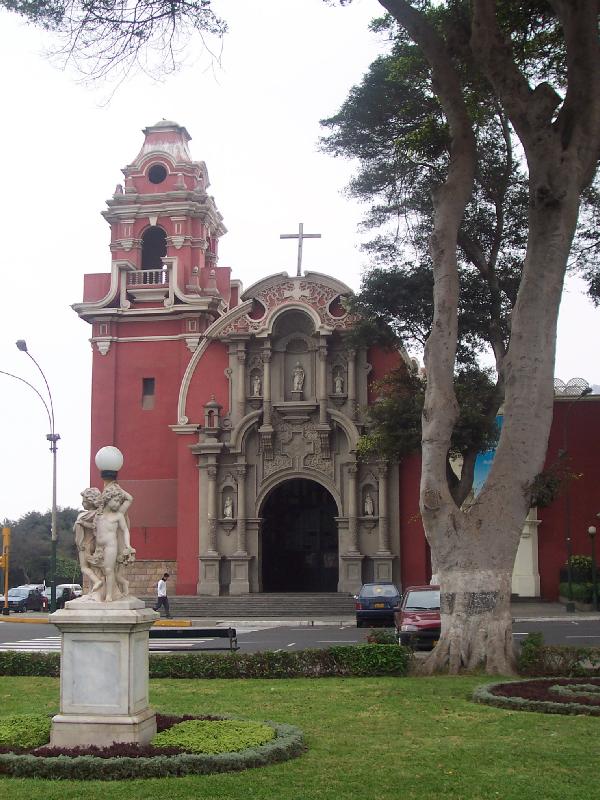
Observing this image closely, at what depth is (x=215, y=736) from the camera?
8797 millimetres

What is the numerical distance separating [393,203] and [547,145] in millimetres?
12000

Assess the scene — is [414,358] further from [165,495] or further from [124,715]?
[124,715]

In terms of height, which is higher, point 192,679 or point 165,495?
point 165,495

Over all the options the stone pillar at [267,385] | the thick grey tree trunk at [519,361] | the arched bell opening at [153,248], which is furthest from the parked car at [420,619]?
the arched bell opening at [153,248]

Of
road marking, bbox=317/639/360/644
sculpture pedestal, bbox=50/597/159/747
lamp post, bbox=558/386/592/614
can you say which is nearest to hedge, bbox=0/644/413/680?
sculpture pedestal, bbox=50/597/159/747

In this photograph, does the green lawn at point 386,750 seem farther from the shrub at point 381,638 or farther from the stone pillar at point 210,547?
the stone pillar at point 210,547

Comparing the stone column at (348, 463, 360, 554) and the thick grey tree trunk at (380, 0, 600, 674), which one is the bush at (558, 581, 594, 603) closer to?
the stone column at (348, 463, 360, 554)

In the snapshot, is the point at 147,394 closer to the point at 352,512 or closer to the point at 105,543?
the point at 352,512

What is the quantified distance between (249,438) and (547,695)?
2462 centimetres

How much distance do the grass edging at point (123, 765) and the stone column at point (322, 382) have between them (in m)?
26.4

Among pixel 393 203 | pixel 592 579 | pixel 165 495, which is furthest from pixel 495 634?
pixel 165 495

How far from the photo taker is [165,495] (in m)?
36.9

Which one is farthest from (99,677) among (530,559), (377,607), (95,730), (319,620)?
(530,559)

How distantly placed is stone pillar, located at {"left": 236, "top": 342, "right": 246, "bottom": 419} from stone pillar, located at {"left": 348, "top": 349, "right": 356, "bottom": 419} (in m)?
3.69
